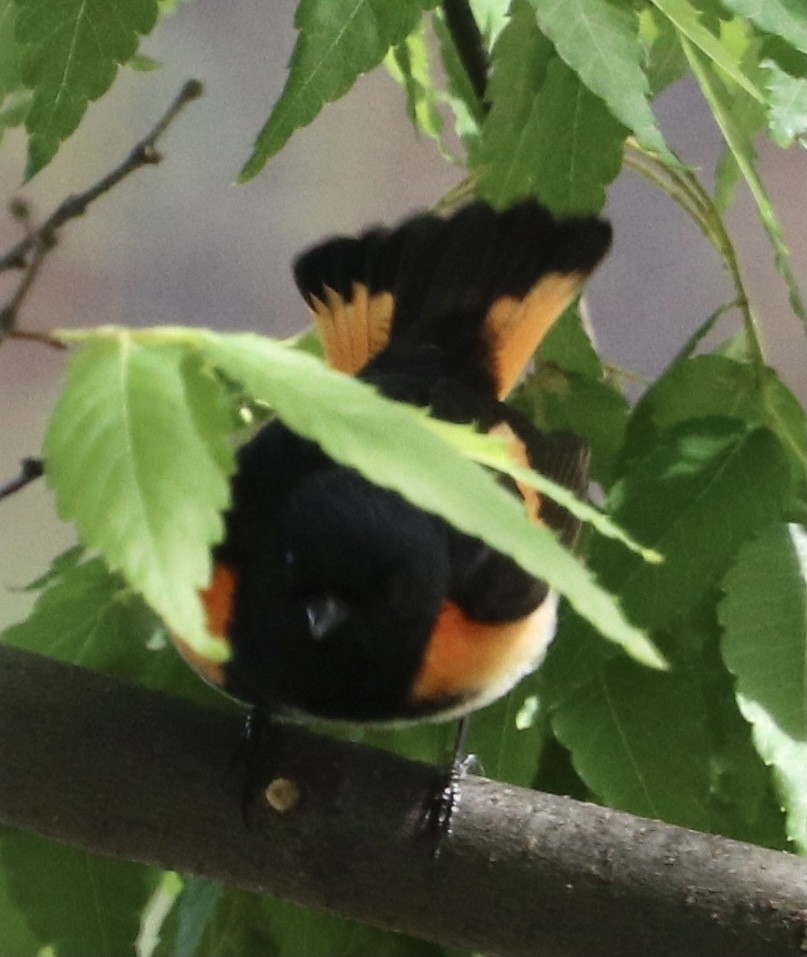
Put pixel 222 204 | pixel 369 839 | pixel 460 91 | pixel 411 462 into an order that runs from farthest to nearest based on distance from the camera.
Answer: pixel 222 204 < pixel 460 91 < pixel 369 839 < pixel 411 462

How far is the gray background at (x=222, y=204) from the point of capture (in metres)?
1.28

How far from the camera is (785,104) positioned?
48 centimetres

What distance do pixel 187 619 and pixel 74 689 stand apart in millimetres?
334

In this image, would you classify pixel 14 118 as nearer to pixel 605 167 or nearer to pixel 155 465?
pixel 605 167

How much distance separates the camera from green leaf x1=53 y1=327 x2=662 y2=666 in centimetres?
24


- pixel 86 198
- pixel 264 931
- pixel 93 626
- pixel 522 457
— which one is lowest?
pixel 264 931

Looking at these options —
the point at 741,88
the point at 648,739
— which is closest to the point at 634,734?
the point at 648,739

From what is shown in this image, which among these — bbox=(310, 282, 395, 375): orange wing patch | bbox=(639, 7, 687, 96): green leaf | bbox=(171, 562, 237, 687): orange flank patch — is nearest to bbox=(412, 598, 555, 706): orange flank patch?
bbox=(171, 562, 237, 687): orange flank patch

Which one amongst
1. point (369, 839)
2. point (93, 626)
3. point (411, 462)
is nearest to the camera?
point (411, 462)

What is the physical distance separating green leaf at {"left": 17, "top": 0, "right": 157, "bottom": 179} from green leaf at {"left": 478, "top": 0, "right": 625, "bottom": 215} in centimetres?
17

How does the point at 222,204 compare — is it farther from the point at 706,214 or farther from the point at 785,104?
the point at 785,104

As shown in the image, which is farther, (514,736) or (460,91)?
(460,91)

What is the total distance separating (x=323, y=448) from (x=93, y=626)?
16.7 inches

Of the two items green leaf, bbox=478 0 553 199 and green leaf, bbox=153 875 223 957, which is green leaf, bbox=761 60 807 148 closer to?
green leaf, bbox=478 0 553 199
